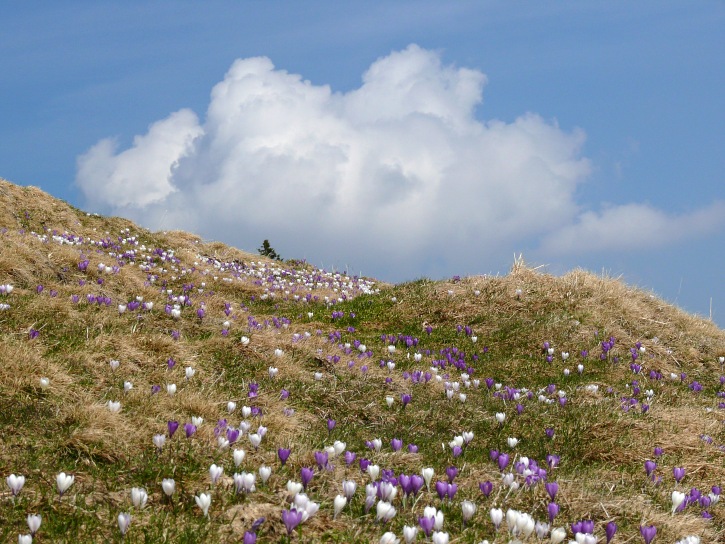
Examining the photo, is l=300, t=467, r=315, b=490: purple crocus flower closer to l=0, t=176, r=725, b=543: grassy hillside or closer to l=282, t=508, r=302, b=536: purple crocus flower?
l=0, t=176, r=725, b=543: grassy hillside

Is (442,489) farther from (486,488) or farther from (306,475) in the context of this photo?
(306,475)

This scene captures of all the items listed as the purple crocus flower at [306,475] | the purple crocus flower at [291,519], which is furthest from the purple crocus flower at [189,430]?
the purple crocus flower at [291,519]

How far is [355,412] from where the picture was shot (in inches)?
362

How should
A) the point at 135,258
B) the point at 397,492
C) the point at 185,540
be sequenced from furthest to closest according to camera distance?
the point at 135,258 < the point at 397,492 < the point at 185,540

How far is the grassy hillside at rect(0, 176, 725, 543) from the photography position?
16.7 ft

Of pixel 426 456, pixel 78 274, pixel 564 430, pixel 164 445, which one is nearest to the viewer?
pixel 164 445

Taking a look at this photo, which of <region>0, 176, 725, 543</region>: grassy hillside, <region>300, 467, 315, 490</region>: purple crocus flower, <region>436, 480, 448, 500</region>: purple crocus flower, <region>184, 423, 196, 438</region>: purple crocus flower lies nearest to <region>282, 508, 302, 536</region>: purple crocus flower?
<region>0, 176, 725, 543</region>: grassy hillside

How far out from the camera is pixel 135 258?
2144 cm

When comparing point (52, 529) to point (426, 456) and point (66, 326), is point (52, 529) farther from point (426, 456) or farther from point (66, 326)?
point (66, 326)

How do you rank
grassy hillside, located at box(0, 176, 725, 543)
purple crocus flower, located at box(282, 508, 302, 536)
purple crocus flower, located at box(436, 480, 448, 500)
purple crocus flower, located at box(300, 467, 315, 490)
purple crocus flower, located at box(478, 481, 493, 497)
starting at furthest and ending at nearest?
1. purple crocus flower, located at box(478, 481, 493, 497)
2. purple crocus flower, located at box(436, 480, 448, 500)
3. purple crocus flower, located at box(300, 467, 315, 490)
4. grassy hillside, located at box(0, 176, 725, 543)
5. purple crocus flower, located at box(282, 508, 302, 536)

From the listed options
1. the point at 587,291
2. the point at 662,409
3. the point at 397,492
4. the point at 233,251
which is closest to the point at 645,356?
the point at 587,291

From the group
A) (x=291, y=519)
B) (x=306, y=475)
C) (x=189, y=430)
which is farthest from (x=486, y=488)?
(x=189, y=430)

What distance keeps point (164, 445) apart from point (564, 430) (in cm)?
563

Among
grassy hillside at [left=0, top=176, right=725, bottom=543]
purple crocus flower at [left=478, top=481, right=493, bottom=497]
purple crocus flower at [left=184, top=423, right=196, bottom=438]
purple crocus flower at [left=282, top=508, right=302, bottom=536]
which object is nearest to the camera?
purple crocus flower at [left=282, top=508, right=302, bottom=536]
